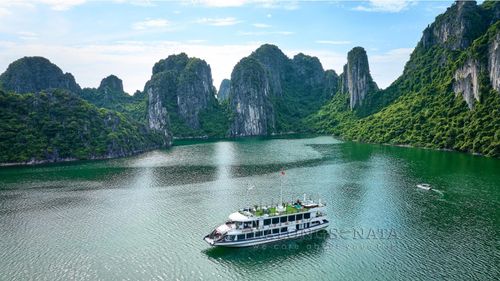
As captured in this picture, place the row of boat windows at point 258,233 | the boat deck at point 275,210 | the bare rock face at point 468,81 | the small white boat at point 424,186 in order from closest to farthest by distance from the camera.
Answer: the row of boat windows at point 258,233 < the boat deck at point 275,210 < the small white boat at point 424,186 < the bare rock face at point 468,81

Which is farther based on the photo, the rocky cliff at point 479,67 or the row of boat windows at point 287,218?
the rocky cliff at point 479,67

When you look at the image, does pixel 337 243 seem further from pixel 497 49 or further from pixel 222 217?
pixel 497 49

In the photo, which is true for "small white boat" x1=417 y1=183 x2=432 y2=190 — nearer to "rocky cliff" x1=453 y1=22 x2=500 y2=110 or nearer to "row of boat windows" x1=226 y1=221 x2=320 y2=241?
"row of boat windows" x1=226 y1=221 x2=320 y2=241

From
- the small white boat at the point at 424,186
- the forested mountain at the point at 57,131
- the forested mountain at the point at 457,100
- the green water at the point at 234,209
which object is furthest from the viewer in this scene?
the forested mountain at the point at 457,100

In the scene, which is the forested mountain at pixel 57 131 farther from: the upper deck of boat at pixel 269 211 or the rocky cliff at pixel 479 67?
the rocky cliff at pixel 479 67

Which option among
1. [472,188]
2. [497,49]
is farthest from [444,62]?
[472,188]

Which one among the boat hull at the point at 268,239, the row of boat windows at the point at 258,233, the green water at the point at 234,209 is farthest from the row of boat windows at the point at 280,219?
the green water at the point at 234,209
